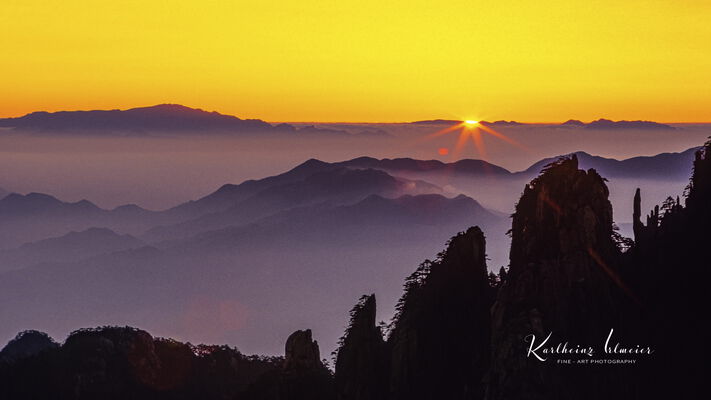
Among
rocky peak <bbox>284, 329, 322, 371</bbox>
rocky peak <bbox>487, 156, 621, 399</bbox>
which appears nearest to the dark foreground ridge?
rocky peak <bbox>487, 156, 621, 399</bbox>

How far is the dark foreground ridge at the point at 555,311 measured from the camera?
85.3 m

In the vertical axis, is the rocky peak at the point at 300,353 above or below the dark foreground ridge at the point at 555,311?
below

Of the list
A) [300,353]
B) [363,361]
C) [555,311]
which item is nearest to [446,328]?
[363,361]

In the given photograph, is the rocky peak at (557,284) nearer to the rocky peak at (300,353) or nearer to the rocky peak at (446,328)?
the rocky peak at (446,328)

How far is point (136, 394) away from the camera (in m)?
160

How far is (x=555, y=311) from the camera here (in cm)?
8612

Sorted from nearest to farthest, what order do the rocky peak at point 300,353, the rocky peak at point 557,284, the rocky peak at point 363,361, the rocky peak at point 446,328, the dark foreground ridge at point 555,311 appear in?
1. the rocky peak at point 557,284
2. the dark foreground ridge at point 555,311
3. the rocky peak at point 446,328
4. the rocky peak at point 363,361
5. the rocky peak at point 300,353

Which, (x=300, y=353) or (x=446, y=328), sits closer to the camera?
(x=446, y=328)

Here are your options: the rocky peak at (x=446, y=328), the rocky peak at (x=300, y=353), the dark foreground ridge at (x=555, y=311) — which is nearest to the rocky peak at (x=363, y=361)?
the dark foreground ridge at (x=555, y=311)

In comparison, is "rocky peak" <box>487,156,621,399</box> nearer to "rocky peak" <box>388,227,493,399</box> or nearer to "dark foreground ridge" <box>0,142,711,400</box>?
"dark foreground ridge" <box>0,142,711,400</box>

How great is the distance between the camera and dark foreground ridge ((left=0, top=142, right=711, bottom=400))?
8531 centimetres

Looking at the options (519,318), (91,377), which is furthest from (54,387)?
(519,318)

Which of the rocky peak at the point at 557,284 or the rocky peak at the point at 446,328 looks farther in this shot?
the rocky peak at the point at 446,328

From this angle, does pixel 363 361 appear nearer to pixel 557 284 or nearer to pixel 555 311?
pixel 555 311
